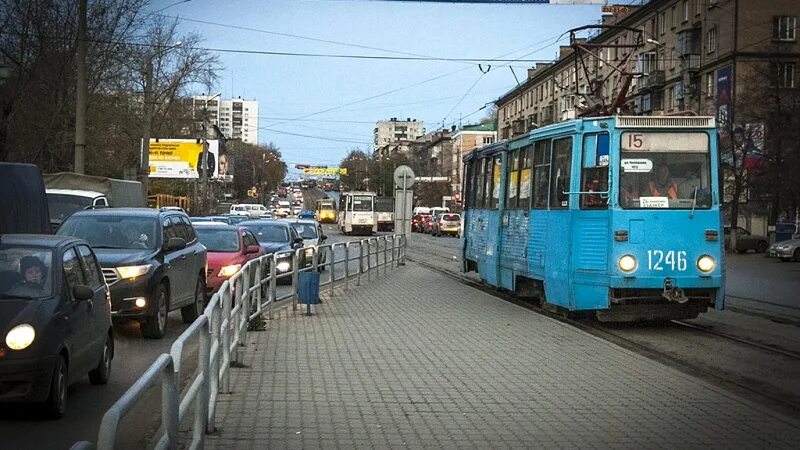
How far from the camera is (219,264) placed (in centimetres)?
1977

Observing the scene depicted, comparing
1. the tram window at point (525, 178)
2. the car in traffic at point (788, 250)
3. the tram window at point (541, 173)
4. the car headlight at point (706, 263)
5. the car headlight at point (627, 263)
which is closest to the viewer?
the car headlight at point (627, 263)

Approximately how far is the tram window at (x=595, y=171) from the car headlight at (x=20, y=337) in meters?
9.07

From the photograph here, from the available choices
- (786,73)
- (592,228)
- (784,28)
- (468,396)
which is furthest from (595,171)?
(786,73)

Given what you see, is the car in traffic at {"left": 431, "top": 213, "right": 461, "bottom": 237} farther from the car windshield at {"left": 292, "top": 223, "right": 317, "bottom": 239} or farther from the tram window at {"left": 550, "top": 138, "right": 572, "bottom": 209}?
the tram window at {"left": 550, "top": 138, "right": 572, "bottom": 209}

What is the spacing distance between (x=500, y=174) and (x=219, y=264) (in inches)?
238

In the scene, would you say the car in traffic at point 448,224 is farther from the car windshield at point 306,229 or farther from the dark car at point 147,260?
the dark car at point 147,260

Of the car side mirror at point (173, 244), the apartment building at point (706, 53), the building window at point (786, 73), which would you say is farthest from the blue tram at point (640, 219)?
the building window at point (786, 73)

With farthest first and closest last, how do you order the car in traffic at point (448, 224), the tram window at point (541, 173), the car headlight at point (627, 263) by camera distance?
the car in traffic at point (448, 224), the tram window at point (541, 173), the car headlight at point (627, 263)

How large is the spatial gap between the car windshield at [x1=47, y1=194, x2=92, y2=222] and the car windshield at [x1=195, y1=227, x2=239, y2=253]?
2.98m

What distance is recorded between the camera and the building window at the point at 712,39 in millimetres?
55706

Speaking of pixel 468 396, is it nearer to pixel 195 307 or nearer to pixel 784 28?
pixel 195 307

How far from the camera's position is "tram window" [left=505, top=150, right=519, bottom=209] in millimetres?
18947

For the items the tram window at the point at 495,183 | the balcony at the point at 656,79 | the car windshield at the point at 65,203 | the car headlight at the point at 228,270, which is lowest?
the car headlight at the point at 228,270

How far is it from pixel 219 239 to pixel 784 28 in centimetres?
3768
